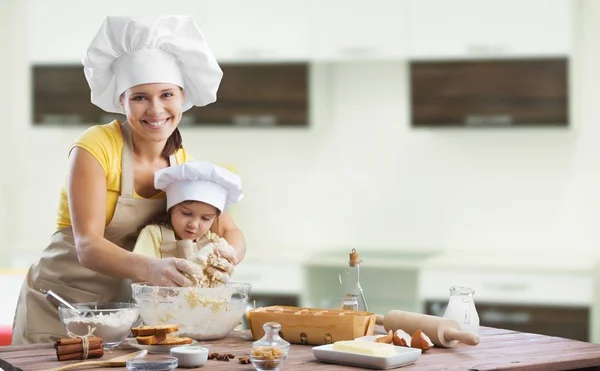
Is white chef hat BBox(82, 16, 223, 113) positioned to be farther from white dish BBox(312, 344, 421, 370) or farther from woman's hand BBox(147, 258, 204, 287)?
white dish BBox(312, 344, 421, 370)

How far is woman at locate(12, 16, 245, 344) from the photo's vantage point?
2873mm

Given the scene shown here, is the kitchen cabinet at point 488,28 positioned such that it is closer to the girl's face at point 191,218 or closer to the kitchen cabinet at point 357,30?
the kitchen cabinet at point 357,30

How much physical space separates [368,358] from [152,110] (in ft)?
Result: 3.56

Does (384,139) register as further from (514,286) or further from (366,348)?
(366,348)

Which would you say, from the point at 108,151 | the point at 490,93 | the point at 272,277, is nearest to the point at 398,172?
the point at 490,93

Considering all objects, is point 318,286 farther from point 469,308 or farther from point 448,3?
point 469,308

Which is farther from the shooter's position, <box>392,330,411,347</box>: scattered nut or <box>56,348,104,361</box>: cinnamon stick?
<box>392,330,411,347</box>: scattered nut

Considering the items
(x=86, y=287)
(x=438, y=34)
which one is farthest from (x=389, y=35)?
(x=86, y=287)

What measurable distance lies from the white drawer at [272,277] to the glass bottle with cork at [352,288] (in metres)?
2.93

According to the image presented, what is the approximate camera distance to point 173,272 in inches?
103

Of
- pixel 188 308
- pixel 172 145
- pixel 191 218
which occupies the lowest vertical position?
pixel 188 308

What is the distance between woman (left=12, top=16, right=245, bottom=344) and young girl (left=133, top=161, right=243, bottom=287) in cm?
6

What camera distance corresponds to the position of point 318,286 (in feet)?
19.1

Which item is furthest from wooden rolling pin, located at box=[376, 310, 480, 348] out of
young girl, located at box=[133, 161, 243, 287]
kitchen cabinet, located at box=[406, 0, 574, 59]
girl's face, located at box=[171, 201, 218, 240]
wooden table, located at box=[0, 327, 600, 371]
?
kitchen cabinet, located at box=[406, 0, 574, 59]
